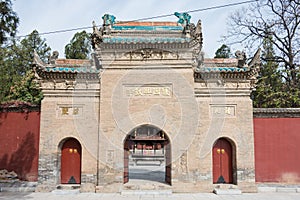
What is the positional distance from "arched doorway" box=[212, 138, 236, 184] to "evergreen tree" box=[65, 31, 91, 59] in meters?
21.7

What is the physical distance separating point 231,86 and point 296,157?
3252 millimetres

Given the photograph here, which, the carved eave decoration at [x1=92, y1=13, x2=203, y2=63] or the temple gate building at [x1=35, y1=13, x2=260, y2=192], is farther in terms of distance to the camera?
the carved eave decoration at [x1=92, y1=13, x2=203, y2=63]

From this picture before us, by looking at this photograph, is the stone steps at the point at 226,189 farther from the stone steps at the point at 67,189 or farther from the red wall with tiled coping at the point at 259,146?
the stone steps at the point at 67,189

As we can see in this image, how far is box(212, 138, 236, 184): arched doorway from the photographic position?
9.78 metres

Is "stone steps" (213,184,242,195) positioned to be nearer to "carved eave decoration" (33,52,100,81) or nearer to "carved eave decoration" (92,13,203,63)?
"carved eave decoration" (92,13,203,63)

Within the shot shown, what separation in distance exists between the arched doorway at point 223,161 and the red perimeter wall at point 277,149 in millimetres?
829

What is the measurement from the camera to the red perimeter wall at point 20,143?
1001 centimetres

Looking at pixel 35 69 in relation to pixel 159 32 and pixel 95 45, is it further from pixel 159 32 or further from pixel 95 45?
pixel 159 32

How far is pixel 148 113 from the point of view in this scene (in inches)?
374

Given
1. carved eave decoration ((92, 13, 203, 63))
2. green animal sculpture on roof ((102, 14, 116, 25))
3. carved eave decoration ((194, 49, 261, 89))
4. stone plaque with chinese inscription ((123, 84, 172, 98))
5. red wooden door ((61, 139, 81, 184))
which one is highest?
green animal sculpture on roof ((102, 14, 116, 25))

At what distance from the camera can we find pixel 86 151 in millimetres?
9539

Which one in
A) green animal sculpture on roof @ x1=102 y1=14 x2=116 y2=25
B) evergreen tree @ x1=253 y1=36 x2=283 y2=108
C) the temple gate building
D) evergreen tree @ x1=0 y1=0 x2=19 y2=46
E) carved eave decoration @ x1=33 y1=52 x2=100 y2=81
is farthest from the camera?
evergreen tree @ x1=253 y1=36 x2=283 y2=108

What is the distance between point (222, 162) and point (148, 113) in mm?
3136

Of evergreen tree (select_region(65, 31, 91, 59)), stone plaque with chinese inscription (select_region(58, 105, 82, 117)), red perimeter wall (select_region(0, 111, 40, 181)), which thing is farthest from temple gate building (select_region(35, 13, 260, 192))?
evergreen tree (select_region(65, 31, 91, 59))
